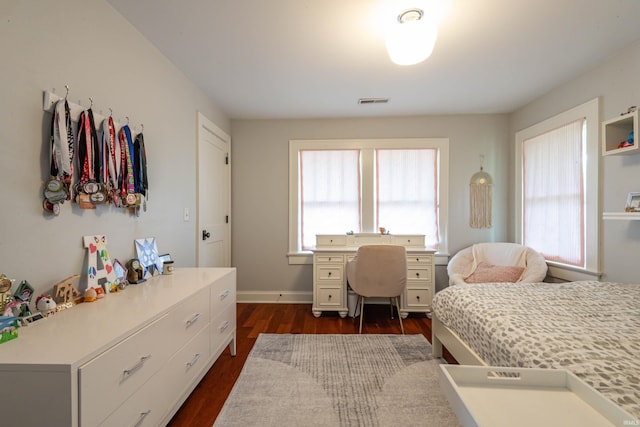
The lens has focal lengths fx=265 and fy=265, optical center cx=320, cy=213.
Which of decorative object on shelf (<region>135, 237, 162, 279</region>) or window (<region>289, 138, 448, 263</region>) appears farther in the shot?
window (<region>289, 138, 448, 263</region>)

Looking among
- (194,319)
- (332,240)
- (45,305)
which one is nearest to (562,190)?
(332,240)

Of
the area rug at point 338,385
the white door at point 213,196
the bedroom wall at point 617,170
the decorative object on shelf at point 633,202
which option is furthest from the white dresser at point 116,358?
the bedroom wall at point 617,170

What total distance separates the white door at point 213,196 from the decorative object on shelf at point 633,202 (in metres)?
3.57

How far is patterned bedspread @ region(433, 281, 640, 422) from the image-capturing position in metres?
0.93

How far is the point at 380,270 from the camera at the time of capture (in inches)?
104

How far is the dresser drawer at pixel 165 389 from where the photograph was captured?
1064 mm

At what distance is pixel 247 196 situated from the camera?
3.59 meters

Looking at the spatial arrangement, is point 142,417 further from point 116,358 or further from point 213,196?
point 213,196

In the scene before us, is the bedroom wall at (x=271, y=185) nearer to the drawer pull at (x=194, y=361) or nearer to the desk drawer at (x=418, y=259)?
the desk drawer at (x=418, y=259)

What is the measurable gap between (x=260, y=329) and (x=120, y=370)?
1817 millimetres

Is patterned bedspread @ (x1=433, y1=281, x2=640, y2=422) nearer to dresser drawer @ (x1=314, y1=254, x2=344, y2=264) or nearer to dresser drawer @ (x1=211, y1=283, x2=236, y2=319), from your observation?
dresser drawer @ (x1=314, y1=254, x2=344, y2=264)

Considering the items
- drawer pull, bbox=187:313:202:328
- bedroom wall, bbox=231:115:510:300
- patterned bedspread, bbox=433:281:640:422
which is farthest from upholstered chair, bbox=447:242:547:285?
drawer pull, bbox=187:313:202:328

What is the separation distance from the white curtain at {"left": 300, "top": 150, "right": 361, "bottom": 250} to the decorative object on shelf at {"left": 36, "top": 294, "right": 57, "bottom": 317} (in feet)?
8.49

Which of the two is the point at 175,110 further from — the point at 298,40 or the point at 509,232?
the point at 509,232
